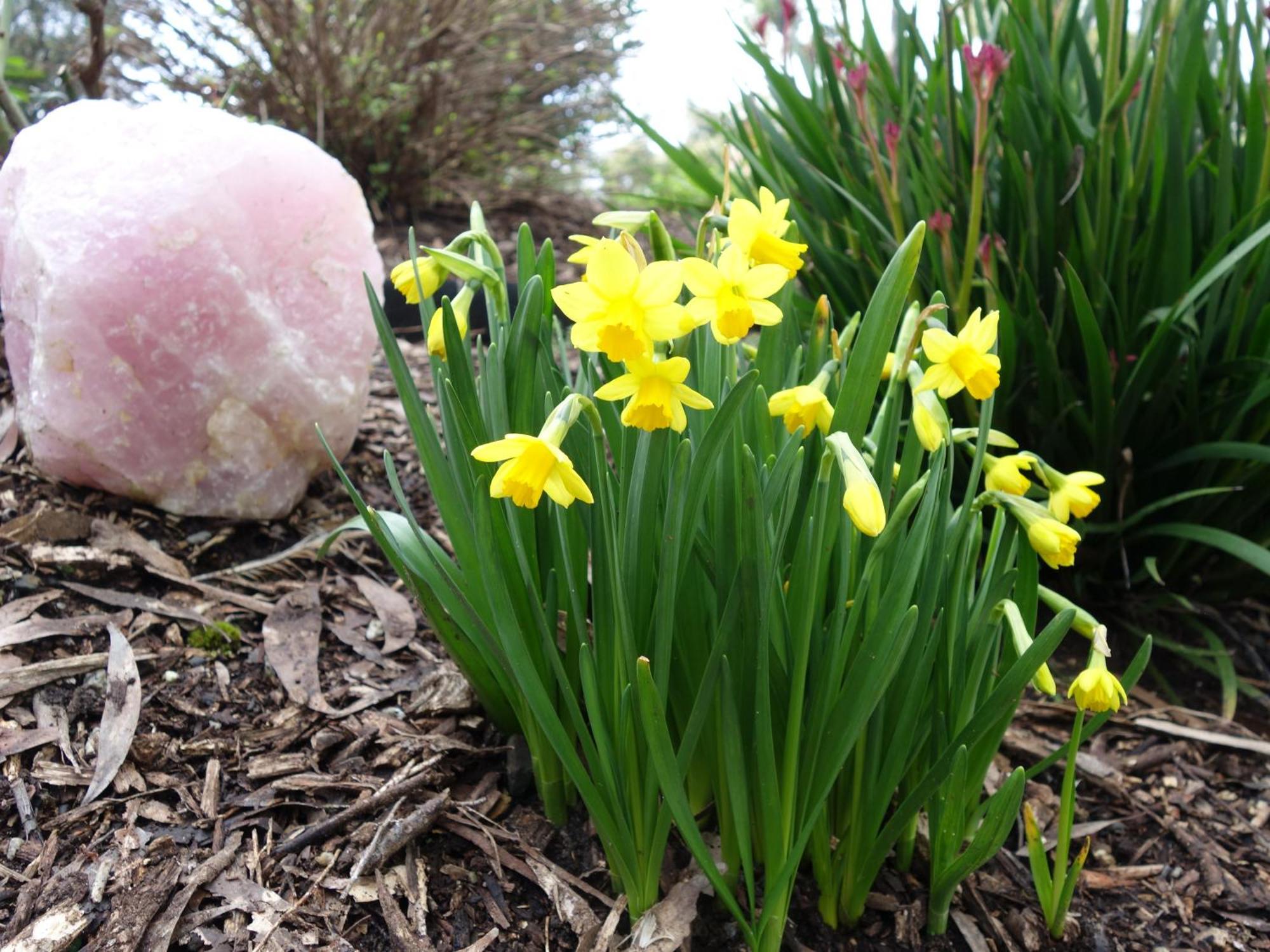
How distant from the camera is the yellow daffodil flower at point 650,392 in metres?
0.92

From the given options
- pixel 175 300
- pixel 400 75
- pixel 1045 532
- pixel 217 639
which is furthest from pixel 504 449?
pixel 400 75

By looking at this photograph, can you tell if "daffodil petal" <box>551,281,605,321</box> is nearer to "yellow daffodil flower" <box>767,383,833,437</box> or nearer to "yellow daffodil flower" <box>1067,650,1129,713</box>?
"yellow daffodil flower" <box>767,383,833,437</box>

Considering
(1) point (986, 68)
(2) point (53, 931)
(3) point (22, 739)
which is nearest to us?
(2) point (53, 931)

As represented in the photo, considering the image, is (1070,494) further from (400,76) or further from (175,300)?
(400,76)

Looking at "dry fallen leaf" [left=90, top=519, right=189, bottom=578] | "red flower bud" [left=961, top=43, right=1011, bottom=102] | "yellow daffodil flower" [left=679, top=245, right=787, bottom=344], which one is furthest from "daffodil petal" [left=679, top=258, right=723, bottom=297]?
"dry fallen leaf" [left=90, top=519, right=189, bottom=578]

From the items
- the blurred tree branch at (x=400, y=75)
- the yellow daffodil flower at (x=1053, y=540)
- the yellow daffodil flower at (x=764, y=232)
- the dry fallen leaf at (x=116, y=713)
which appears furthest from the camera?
the blurred tree branch at (x=400, y=75)

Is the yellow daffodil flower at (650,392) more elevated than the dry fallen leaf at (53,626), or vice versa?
the yellow daffodil flower at (650,392)

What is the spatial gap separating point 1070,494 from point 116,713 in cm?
139

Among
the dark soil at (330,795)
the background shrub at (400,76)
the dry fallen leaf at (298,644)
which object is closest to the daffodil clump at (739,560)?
the dark soil at (330,795)

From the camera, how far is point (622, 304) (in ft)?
2.93

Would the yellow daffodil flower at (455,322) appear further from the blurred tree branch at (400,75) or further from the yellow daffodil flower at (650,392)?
the blurred tree branch at (400,75)

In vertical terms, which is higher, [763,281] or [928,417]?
[763,281]

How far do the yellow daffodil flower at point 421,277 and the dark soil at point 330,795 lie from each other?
68cm

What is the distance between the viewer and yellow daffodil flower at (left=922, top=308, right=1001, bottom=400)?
1045 millimetres
